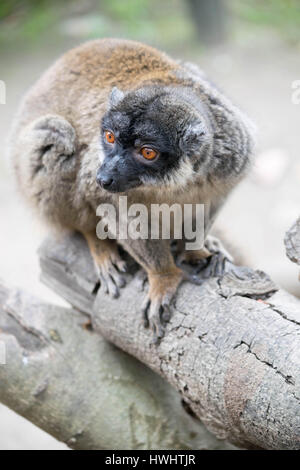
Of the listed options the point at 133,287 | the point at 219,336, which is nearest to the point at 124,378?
the point at 133,287

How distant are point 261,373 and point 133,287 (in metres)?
1.28

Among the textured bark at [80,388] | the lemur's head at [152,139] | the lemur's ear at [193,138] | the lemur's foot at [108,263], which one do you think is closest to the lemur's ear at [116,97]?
the lemur's head at [152,139]

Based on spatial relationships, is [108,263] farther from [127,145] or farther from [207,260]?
[127,145]

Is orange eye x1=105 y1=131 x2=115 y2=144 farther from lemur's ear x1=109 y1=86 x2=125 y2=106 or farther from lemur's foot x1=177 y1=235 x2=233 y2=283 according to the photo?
lemur's foot x1=177 y1=235 x2=233 y2=283

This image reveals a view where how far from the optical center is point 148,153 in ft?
11.3

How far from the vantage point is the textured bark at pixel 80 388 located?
3.62 meters

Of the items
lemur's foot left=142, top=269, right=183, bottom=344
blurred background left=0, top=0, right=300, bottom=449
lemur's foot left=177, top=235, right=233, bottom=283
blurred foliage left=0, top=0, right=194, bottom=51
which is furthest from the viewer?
blurred foliage left=0, top=0, right=194, bottom=51

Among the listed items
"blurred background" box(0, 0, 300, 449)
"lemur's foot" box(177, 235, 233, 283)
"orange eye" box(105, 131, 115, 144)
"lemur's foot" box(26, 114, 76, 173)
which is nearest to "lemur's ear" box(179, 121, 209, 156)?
"orange eye" box(105, 131, 115, 144)

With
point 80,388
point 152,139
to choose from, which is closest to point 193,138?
point 152,139

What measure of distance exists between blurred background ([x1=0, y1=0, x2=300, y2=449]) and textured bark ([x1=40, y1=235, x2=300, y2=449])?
2.25 m

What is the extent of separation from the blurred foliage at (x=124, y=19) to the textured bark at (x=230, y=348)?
8.91 m

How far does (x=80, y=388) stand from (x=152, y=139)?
1.60 m

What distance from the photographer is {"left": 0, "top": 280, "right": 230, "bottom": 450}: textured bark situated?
362 centimetres

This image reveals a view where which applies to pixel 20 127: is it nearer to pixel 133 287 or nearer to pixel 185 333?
pixel 133 287
